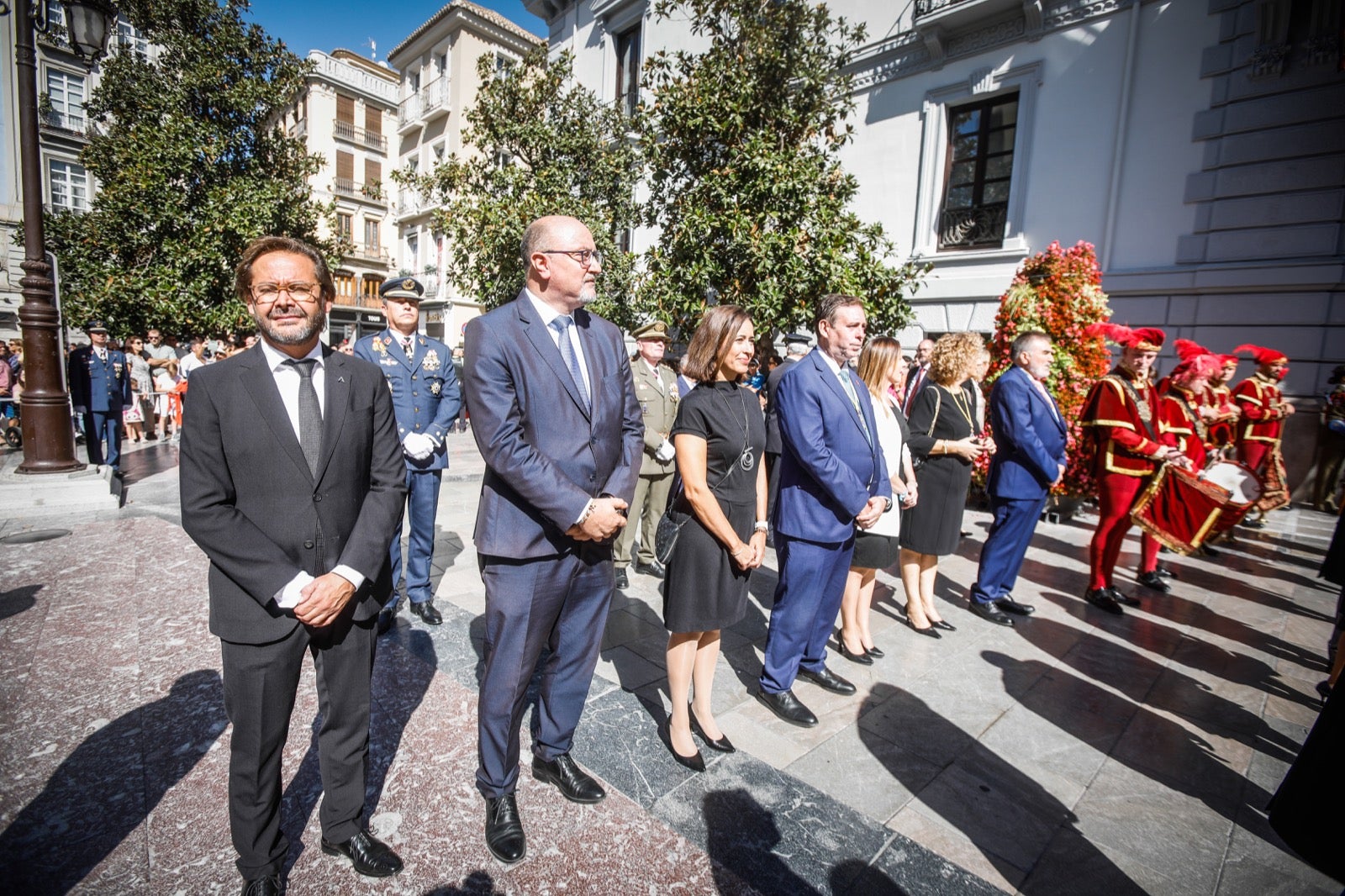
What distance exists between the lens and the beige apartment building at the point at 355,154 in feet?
104

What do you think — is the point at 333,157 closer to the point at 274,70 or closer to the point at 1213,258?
the point at 274,70

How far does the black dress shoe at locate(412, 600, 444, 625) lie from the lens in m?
4.24

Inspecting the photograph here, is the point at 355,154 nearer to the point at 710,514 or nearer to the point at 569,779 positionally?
the point at 710,514

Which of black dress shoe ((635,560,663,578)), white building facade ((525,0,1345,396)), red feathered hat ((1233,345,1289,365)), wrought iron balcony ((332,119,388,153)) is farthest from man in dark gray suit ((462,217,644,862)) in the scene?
wrought iron balcony ((332,119,388,153))

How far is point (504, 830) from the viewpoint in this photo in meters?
2.29

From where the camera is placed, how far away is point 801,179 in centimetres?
754

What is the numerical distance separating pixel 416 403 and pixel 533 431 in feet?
7.75

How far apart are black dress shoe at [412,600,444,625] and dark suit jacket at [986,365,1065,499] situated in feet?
13.9

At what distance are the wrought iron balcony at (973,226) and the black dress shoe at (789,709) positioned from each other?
36.8 ft

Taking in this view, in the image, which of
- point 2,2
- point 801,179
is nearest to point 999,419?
point 801,179

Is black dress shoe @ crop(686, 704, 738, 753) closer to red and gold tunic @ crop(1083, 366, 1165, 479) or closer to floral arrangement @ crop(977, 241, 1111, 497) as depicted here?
red and gold tunic @ crop(1083, 366, 1165, 479)

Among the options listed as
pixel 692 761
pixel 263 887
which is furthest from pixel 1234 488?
pixel 263 887

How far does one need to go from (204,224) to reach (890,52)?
46.7 feet

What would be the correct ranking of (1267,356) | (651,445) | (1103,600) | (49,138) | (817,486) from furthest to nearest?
(49,138)
(1267,356)
(651,445)
(1103,600)
(817,486)
